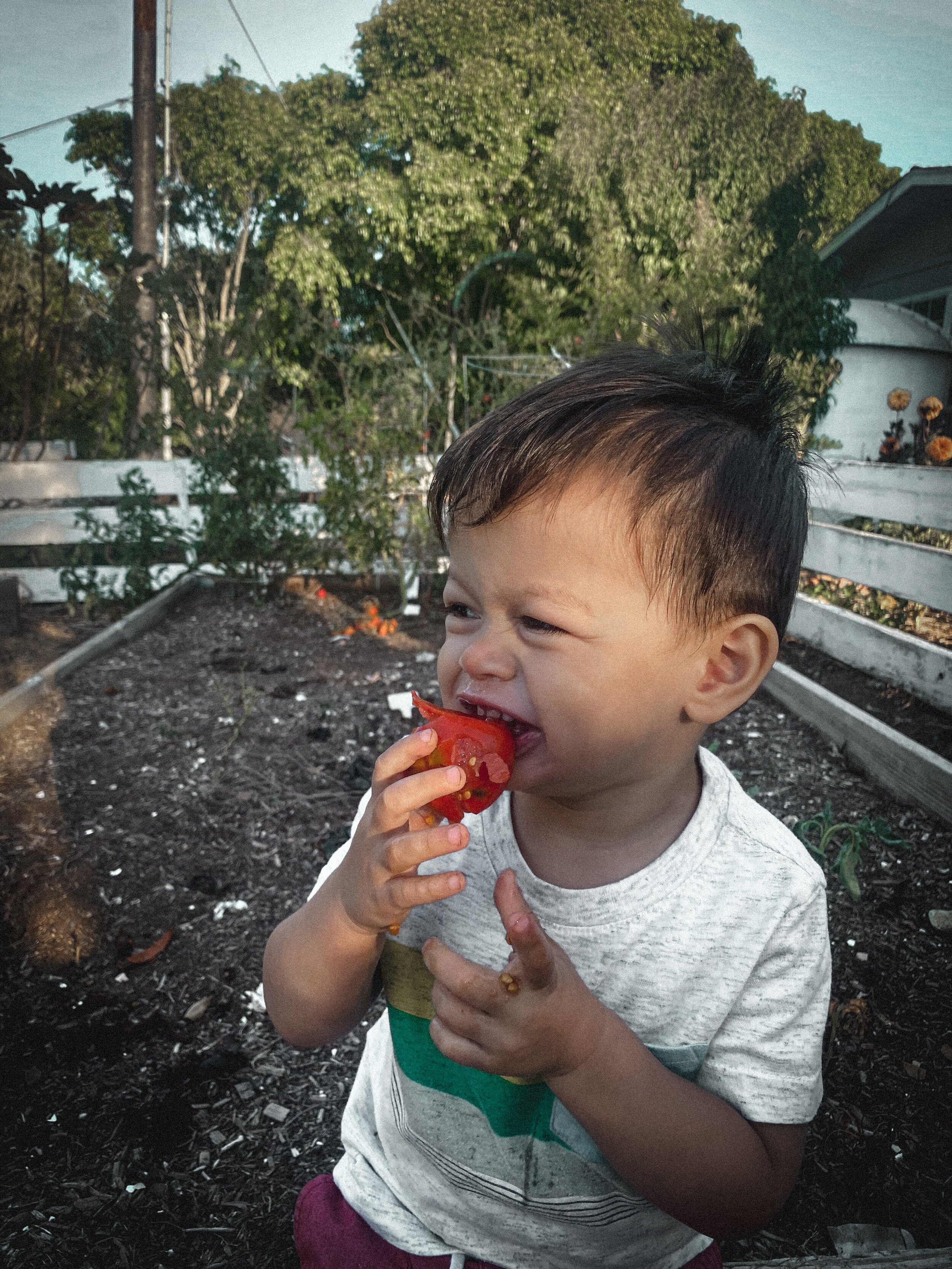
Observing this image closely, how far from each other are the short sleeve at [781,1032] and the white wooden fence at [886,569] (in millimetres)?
2717

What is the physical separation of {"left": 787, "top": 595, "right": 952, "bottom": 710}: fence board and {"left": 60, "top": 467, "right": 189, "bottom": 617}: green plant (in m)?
4.71

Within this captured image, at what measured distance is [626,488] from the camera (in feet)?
3.14

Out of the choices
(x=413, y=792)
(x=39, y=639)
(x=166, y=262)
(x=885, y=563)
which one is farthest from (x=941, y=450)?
(x=166, y=262)

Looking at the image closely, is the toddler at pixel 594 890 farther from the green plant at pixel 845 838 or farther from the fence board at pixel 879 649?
the fence board at pixel 879 649

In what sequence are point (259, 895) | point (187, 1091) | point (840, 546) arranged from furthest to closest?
point (840, 546)
point (259, 895)
point (187, 1091)

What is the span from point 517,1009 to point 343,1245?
65cm

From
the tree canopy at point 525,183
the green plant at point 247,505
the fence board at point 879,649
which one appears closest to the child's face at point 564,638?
the fence board at point 879,649

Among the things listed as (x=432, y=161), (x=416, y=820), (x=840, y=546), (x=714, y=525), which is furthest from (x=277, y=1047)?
(x=432, y=161)

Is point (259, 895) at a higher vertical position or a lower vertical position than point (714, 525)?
lower

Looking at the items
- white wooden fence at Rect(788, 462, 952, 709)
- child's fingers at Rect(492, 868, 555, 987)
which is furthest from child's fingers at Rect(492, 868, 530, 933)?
A: white wooden fence at Rect(788, 462, 952, 709)

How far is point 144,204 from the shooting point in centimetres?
677

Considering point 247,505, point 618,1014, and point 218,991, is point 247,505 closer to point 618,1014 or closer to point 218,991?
point 218,991

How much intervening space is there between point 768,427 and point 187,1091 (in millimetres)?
1974

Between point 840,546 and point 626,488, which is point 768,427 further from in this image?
point 840,546
